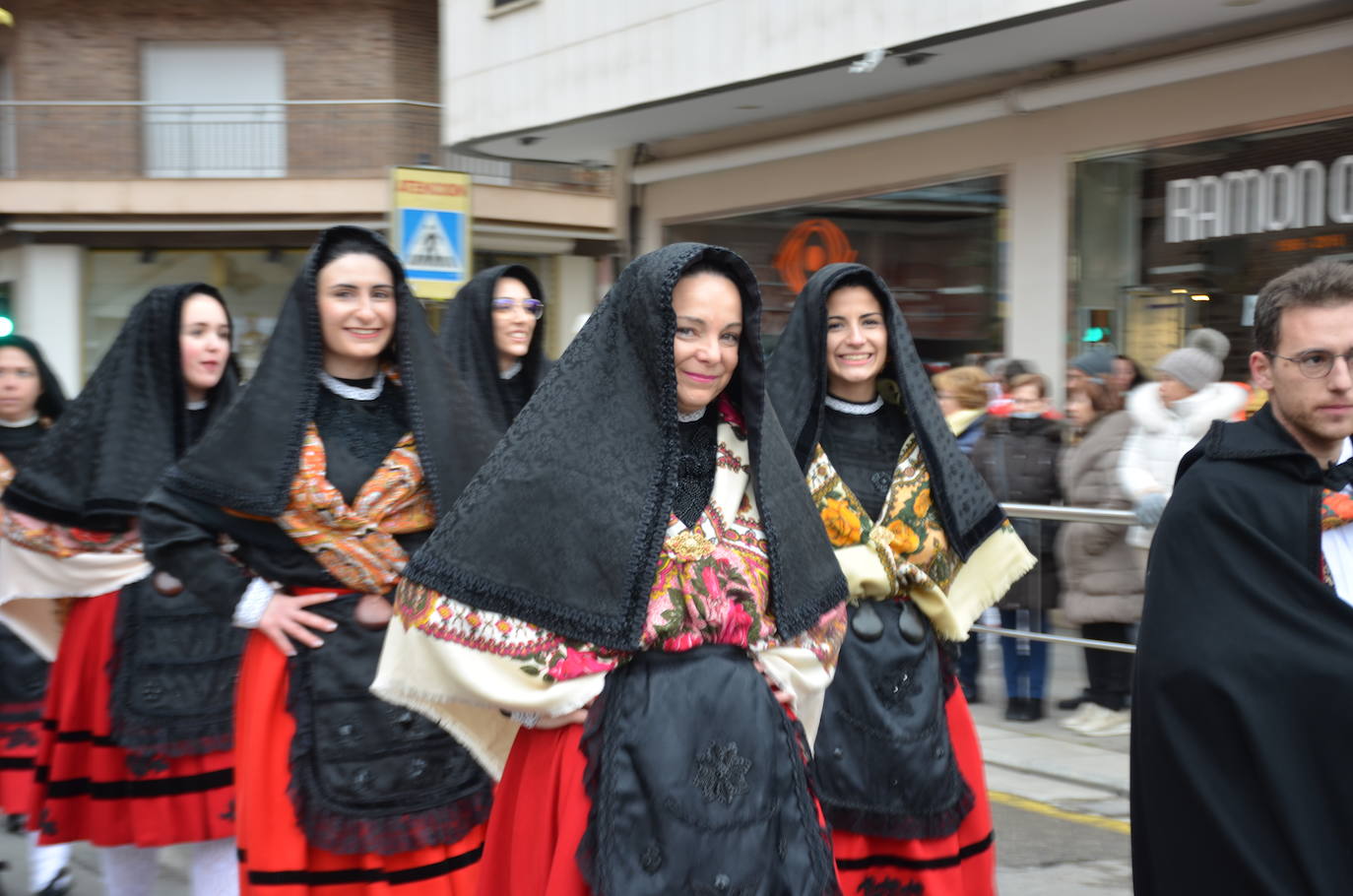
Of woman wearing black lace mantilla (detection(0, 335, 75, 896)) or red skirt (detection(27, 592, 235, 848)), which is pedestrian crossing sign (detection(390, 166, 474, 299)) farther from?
red skirt (detection(27, 592, 235, 848))

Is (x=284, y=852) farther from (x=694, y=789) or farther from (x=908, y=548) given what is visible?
(x=908, y=548)

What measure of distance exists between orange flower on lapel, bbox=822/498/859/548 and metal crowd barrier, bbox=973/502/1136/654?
12.1 ft

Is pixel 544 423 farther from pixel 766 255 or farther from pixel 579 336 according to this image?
pixel 766 255

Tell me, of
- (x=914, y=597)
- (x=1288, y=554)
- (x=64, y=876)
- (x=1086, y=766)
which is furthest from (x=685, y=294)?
(x=1086, y=766)

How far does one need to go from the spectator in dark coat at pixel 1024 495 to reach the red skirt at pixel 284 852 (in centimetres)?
514

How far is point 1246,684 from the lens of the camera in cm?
312

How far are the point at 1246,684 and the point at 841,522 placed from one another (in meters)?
1.38

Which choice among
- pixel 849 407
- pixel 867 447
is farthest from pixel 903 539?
pixel 849 407

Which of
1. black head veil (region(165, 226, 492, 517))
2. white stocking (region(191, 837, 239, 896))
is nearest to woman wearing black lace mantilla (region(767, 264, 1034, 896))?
black head veil (region(165, 226, 492, 517))

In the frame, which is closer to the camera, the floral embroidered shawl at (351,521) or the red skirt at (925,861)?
the floral embroidered shawl at (351,521)

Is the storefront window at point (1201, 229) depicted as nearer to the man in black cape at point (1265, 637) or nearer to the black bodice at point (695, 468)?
the man in black cape at point (1265, 637)

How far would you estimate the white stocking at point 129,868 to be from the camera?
5.11 m

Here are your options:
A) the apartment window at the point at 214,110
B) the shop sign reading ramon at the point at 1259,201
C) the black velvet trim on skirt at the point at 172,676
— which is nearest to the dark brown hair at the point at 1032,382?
the shop sign reading ramon at the point at 1259,201

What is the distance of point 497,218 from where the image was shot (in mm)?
22422
